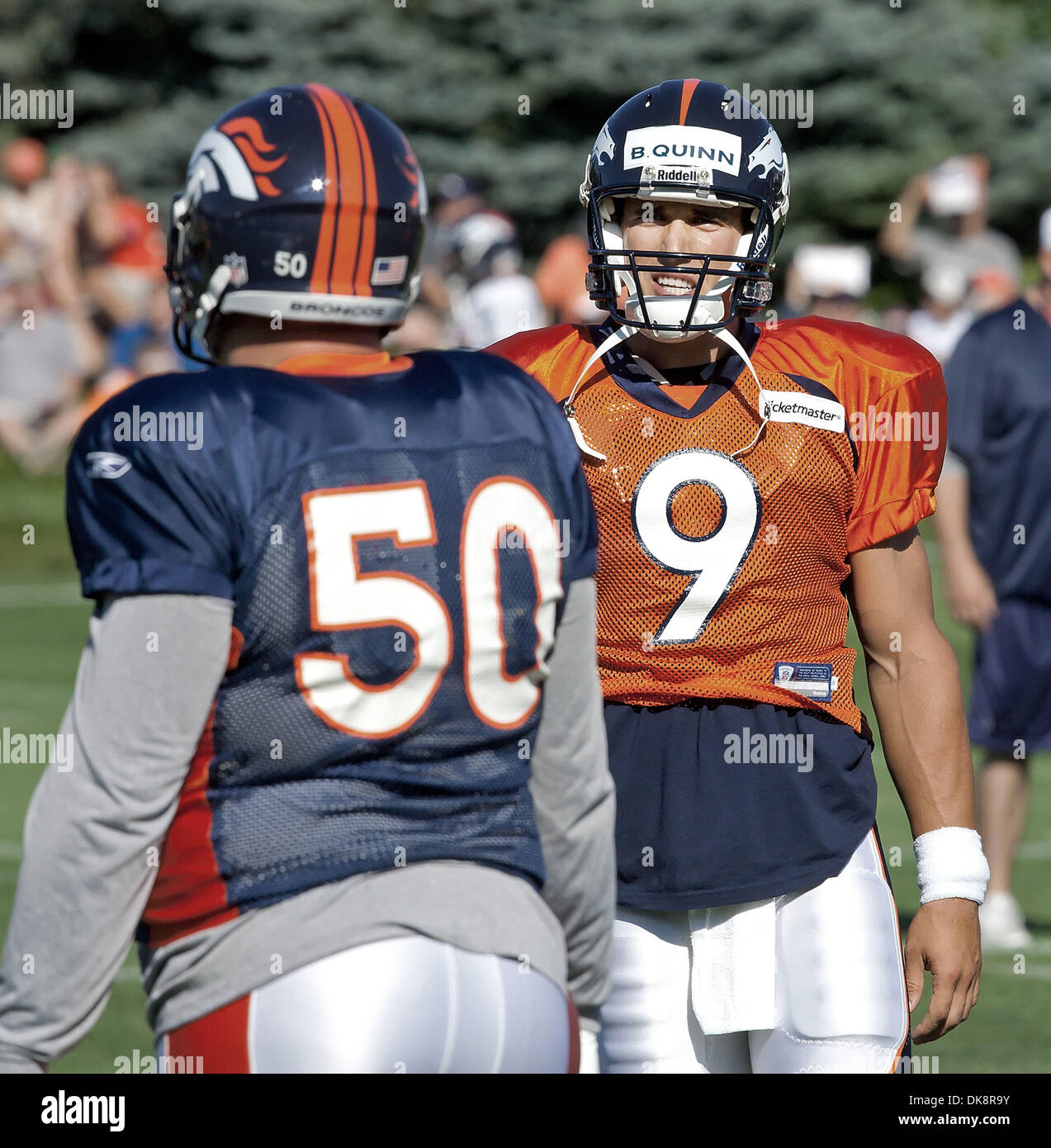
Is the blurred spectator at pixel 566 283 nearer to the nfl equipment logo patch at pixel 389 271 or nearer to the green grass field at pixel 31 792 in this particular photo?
the green grass field at pixel 31 792

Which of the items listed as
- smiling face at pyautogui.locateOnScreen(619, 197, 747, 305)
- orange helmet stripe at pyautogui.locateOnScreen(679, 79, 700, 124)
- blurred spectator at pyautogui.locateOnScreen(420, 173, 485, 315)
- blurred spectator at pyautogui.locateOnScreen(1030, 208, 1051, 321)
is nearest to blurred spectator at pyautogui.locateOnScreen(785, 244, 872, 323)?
blurred spectator at pyautogui.locateOnScreen(1030, 208, 1051, 321)

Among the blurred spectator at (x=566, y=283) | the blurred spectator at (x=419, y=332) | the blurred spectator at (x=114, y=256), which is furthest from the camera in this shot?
the blurred spectator at (x=114, y=256)

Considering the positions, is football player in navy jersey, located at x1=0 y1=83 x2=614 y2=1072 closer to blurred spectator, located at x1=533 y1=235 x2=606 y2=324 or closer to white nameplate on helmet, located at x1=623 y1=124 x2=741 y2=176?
white nameplate on helmet, located at x1=623 y1=124 x2=741 y2=176

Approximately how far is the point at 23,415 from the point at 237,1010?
14750mm

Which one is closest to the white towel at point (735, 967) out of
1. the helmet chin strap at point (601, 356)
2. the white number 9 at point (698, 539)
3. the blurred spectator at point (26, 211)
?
the white number 9 at point (698, 539)

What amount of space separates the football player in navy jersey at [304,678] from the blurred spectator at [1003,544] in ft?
14.8

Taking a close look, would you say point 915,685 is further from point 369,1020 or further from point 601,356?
point 369,1020

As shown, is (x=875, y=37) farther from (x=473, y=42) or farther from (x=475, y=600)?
(x=475, y=600)

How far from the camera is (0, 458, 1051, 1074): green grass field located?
217 inches

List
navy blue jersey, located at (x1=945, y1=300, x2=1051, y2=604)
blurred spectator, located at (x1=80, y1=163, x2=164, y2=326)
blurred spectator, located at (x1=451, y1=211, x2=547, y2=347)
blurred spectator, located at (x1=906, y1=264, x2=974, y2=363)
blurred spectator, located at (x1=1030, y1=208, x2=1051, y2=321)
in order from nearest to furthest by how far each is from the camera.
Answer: navy blue jersey, located at (x1=945, y1=300, x2=1051, y2=604)
blurred spectator, located at (x1=1030, y1=208, x2=1051, y2=321)
blurred spectator, located at (x1=451, y1=211, x2=547, y2=347)
blurred spectator, located at (x1=906, y1=264, x2=974, y2=363)
blurred spectator, located at (x1=80, y1=163, x2=164, y2=326)

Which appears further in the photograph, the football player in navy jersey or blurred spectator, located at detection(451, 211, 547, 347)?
blurred spectator, located at detection(451, 211, 547, 347)

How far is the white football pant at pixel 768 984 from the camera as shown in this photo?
10.0 ft

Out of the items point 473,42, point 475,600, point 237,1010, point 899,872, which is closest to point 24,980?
point 237,1010

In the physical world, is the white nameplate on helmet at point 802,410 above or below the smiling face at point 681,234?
below
